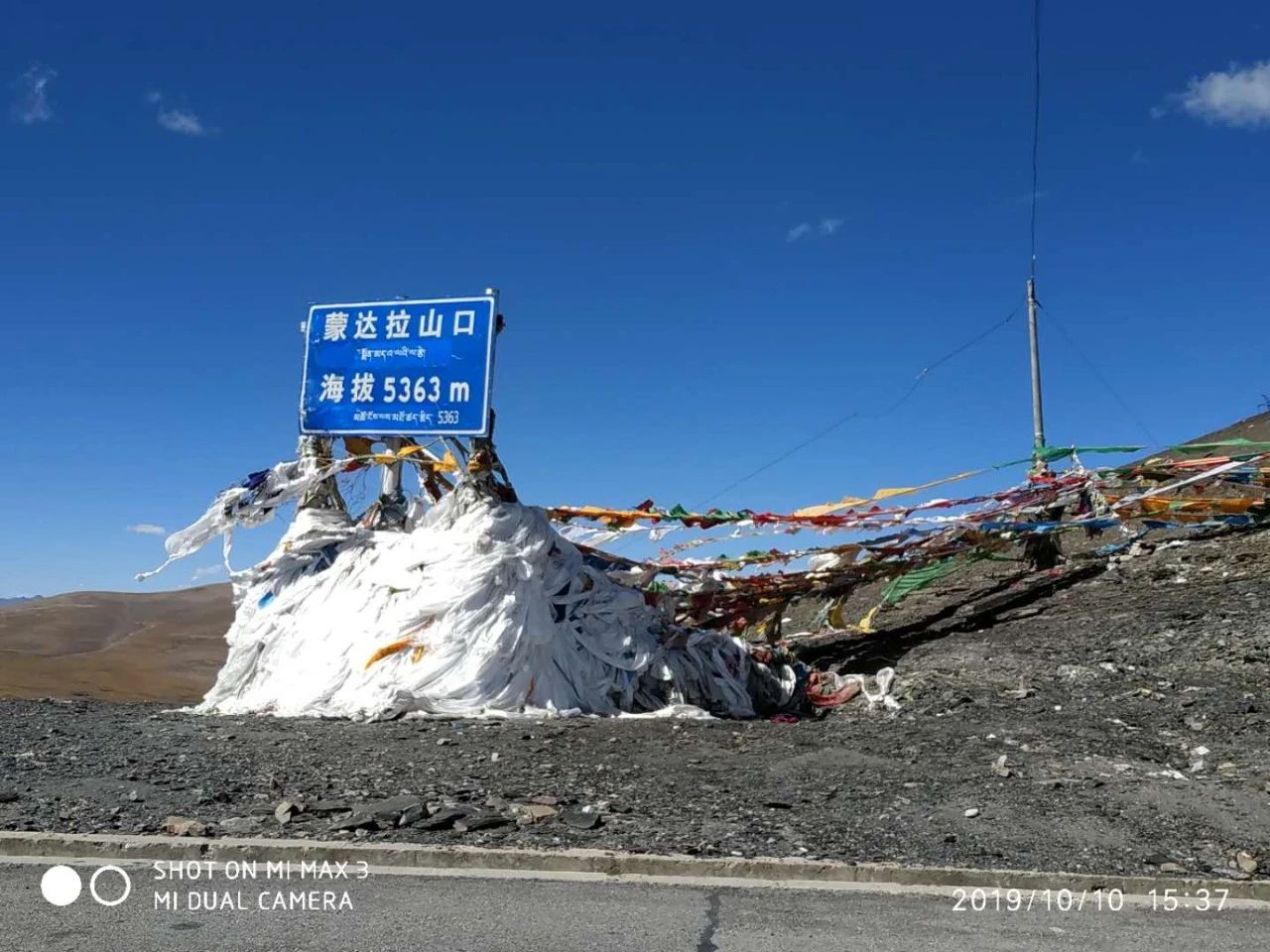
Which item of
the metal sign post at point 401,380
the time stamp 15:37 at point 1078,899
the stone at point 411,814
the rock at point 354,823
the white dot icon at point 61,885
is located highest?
the metal sign post at point 401,380

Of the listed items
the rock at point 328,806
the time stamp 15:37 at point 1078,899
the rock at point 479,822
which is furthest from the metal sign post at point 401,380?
the time stamp 15:37 at point 1078,899

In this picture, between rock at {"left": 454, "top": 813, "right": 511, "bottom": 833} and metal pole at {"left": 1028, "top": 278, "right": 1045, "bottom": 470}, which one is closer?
rock at {"left": 454, "top": 813, "right": 511, "bottom": 833}

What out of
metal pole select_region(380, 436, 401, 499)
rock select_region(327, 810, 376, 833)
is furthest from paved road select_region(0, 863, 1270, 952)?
metal pole select_region(380, 436, 401, 499)

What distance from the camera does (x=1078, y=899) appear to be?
561 cm

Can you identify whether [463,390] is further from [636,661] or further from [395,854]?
[395,854]

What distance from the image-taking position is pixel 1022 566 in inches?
600

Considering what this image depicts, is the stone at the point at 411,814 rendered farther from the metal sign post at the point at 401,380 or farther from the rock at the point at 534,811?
the metal sign post at the point at 401,380

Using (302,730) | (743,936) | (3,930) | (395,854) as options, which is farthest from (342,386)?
(743,936)

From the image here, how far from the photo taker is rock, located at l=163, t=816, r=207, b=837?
646 cm

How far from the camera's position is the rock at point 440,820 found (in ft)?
21.9

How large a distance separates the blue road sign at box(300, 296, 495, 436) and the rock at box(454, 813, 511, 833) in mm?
5946

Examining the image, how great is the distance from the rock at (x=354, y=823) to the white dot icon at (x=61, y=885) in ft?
4.63

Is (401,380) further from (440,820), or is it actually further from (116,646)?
(116,646)

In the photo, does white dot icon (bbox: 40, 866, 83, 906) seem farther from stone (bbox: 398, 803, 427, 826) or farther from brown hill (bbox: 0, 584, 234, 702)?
brown hill (bbox: 0, 584, 234, 702)
